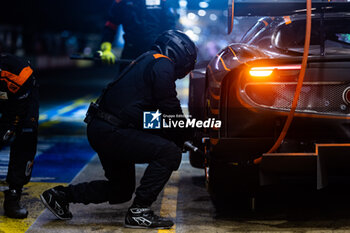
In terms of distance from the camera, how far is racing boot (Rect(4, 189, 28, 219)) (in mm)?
4727

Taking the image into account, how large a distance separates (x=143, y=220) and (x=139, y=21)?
361 centimetres

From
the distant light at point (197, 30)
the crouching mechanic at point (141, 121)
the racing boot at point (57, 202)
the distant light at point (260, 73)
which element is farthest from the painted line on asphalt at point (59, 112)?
the distant light at point (260, 73)

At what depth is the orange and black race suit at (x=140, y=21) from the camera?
295 inches

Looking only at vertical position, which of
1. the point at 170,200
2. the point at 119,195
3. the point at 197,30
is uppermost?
the point at 197,30

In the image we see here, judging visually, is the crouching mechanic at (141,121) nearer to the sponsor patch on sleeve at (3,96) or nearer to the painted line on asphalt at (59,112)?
the sponsor patch on sleeve at (3,96)

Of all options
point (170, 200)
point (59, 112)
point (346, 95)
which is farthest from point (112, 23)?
point (59, 112)

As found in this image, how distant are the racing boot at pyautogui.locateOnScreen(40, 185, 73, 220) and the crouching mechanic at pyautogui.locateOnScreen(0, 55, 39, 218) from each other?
0.27m

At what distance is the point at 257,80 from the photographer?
4.15 meters

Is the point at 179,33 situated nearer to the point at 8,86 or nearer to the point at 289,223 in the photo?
the point at 8,86

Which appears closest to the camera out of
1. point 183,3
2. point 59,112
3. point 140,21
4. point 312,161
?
point 312,161

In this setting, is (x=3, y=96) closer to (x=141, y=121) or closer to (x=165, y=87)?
(x=141, y=121)

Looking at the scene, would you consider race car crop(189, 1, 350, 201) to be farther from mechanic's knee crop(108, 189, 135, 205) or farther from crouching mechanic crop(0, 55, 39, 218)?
crouching mechanic crop(0, 55, 39, 218)

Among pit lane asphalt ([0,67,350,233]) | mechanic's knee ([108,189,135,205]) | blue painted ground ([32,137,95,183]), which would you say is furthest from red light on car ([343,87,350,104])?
blue painted ground ([32,137,95,183])

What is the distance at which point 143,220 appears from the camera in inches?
175
